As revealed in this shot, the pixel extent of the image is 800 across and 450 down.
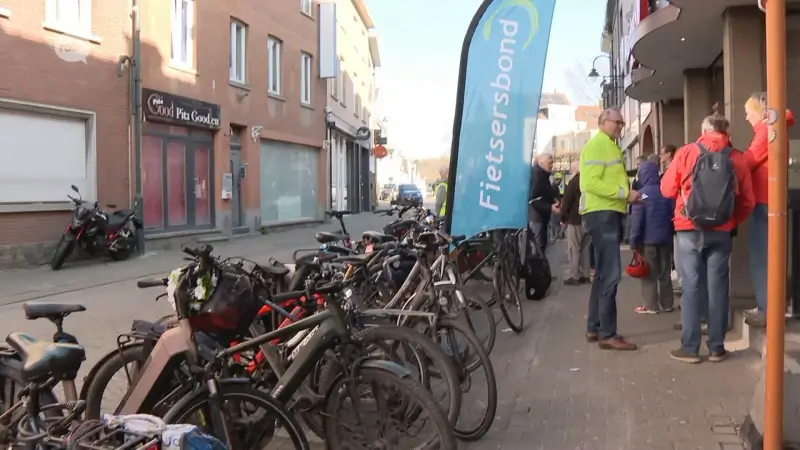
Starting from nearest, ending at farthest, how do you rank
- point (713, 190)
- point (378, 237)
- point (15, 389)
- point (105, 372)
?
point (15, 389), point (105, 372), point (713, 190), point (378, 237)

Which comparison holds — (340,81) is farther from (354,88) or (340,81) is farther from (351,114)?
(354,88)

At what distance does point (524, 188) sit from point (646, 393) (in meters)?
3.24

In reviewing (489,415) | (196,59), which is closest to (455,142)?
(489,415)

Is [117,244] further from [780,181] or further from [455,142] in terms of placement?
[780,181]

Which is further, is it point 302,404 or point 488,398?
point 488,398

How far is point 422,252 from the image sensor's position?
534 cm

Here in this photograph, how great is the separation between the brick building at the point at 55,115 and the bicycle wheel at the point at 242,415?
10.3 m

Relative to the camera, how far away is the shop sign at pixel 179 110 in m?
15.2

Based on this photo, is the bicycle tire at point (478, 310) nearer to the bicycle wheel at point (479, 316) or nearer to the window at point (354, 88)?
the bicycle wheel at point (479, 316)

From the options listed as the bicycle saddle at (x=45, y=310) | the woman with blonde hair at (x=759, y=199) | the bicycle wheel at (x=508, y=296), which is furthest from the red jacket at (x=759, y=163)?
the bicycle saddle at (x=45, y=310)

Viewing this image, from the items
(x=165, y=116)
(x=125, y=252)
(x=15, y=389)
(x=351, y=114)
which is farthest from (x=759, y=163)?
(x=351, y=114)

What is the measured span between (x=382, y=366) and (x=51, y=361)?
1381 mm

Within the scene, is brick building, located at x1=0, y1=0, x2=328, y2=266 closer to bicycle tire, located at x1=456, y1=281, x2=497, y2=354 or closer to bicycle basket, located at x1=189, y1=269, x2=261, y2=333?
bicycle tire, located at x1=456, y1=281, x2=497, y2=354

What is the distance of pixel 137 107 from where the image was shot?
14.6 metres
